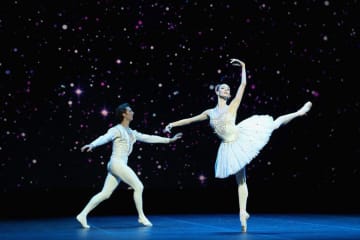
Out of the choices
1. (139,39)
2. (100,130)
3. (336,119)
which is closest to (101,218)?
(100,130)

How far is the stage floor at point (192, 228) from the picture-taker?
4.80 metres

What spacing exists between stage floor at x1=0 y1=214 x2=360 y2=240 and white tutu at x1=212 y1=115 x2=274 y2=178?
0.60 meters

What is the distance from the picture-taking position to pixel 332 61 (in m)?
8.25

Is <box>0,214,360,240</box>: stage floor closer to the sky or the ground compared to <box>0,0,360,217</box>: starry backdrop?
closer to the ground

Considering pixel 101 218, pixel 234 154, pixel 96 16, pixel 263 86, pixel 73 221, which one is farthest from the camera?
pixel 263 86

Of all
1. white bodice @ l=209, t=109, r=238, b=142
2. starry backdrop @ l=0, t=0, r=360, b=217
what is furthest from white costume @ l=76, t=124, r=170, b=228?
starry backdrop @ l=0, t=0, r=360, b=217

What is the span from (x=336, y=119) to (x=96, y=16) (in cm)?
375

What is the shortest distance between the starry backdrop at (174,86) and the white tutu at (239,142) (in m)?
2.46

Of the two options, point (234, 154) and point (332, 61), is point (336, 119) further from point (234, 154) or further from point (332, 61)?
point (234, 154)

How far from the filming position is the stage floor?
4805 mm

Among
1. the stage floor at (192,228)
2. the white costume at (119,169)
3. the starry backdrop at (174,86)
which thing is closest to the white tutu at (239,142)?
the stage floor at (192,228)

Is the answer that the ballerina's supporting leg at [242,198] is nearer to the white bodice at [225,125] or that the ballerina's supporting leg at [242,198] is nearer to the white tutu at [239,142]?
the white tutu at [239,142]

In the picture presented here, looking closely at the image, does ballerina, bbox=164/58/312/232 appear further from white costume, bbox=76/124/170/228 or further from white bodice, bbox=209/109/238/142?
white costume, bbox=76/124/170/228

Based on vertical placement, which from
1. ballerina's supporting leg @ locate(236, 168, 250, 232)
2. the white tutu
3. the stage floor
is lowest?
the stage floor
